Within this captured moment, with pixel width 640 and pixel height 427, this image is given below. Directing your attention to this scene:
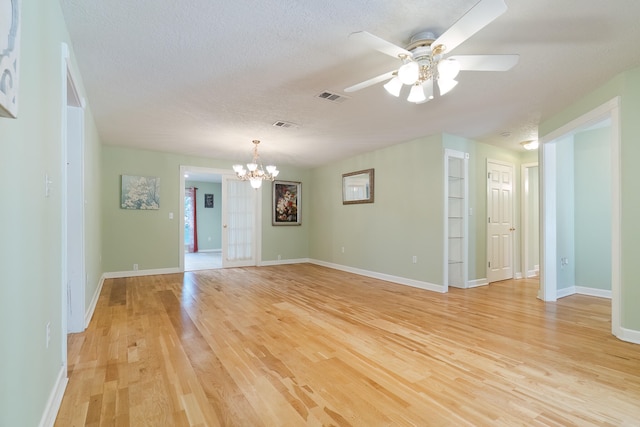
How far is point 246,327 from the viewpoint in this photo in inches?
121

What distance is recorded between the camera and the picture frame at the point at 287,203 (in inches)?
295

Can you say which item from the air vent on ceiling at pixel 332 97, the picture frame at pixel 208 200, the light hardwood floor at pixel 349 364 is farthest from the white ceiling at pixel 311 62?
the picture frame at pixel 208 200

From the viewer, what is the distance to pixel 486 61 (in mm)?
2004

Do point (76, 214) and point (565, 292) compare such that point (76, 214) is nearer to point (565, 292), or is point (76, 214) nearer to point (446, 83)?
point (446, 83)

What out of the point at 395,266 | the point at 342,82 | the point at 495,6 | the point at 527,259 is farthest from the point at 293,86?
the point at 527,259

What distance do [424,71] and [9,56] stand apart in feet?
6.99

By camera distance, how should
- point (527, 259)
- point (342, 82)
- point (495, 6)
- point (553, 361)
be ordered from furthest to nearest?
point (527, 259) < point (342, 82) < point (553, 361) < point (495, 6)

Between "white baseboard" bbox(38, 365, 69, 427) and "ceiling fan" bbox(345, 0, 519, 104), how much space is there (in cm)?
258

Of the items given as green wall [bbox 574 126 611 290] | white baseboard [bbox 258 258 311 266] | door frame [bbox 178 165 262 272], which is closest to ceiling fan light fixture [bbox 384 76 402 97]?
green wall [bbox 574 126 611 290]

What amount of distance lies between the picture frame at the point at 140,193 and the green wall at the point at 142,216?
80 mm

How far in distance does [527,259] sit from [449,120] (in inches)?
141

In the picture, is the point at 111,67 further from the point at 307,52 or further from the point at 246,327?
the point at 246,327

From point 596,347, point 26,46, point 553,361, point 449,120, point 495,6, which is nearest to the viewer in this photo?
point 26,46

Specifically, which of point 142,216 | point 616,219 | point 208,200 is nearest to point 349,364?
point 616,219
